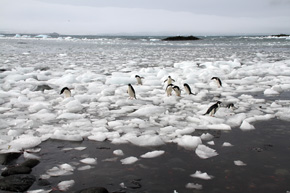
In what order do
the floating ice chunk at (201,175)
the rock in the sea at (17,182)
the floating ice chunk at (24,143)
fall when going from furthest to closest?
the floating ice chunk at (24,143) < the floating ice chunk at (201,175) < the rock in the sea at (17,182)

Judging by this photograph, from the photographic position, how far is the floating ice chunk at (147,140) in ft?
11.9

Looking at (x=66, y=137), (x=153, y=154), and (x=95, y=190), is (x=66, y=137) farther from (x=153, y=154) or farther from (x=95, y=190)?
(x=95, y=190)

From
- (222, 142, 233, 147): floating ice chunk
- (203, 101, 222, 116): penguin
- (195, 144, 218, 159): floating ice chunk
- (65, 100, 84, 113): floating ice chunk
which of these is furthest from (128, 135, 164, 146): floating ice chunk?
(65, 100, 84, 113): floating ice chunk

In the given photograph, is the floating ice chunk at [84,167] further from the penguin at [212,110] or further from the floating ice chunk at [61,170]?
the penguin at [212,110]

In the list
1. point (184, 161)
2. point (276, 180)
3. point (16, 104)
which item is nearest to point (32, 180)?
point (184, 161)

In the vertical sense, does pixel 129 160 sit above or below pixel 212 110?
below

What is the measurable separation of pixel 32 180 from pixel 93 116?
2278 mm

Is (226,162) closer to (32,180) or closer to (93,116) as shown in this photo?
(32,180)

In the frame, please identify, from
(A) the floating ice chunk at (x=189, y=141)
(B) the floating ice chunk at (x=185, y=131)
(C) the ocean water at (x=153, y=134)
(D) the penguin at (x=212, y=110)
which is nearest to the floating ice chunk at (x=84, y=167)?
(C) the ocean water at (x=153, y=134)

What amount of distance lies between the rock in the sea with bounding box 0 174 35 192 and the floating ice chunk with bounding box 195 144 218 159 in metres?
1.82

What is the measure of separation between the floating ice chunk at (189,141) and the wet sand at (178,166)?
105mm

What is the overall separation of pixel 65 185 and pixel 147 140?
133cm

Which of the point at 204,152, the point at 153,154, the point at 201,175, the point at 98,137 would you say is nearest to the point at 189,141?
the point at 204,152

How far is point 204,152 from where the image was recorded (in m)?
3.34
